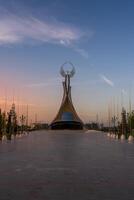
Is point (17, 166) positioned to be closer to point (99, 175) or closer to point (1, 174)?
point (1, 174)

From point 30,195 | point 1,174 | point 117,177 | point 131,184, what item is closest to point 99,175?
point 117,177

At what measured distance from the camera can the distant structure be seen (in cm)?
14412

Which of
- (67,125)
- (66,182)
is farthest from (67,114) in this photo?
(66,182)

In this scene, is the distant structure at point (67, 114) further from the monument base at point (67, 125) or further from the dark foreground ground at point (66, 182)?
the dark foreground ground at point (66, 182)

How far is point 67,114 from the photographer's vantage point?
144m

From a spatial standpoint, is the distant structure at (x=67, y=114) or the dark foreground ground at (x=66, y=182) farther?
the distant structure at (x=67, y=114)

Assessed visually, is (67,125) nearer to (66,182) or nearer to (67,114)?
(67,114)

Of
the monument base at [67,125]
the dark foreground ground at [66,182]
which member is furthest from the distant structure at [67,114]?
the dark foreground ground at [66,182]

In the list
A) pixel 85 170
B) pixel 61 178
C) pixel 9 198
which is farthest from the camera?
pixel 85 170

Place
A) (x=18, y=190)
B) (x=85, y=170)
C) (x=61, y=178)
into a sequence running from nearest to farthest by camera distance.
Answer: (x=18, y=190)
(x=61, y=178)
(x=85, y=170)

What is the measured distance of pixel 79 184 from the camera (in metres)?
12.0

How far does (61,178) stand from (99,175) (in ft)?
4.94

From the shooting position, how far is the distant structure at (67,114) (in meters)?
144

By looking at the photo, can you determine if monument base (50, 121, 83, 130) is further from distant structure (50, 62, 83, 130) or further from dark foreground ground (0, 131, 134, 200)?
dark foreground ground (0, 131, 134, 200)
